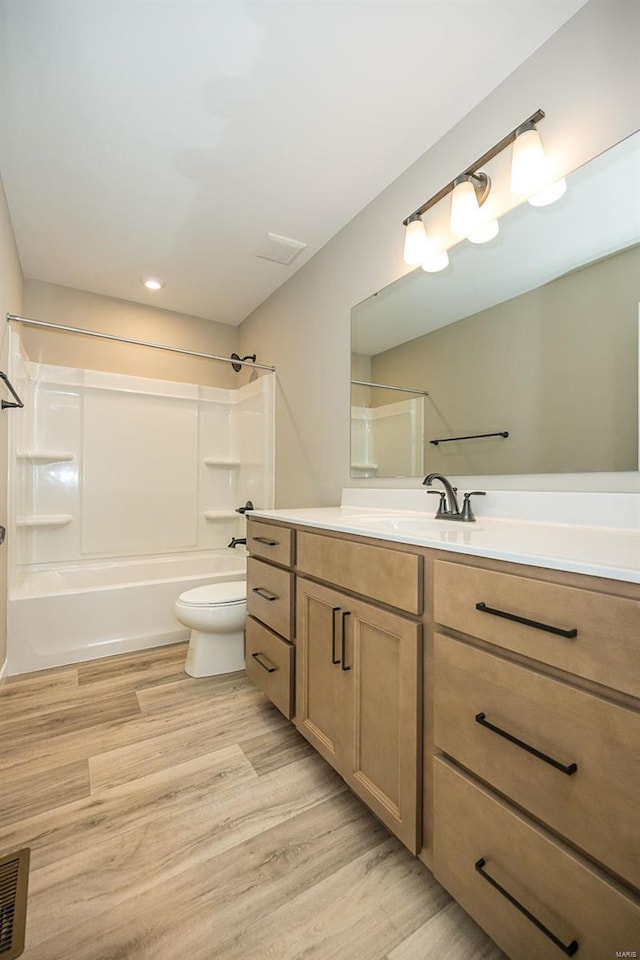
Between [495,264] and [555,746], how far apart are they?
143 centimetres

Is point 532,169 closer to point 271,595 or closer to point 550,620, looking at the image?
point 550,620

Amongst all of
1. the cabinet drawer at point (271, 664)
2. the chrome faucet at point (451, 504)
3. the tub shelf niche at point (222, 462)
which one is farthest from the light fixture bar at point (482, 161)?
the tub shelf niche at point (222, 462)

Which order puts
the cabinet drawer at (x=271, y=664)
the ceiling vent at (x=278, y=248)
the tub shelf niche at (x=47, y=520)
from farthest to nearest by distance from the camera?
the tub shelf niche at (x=47, y=520) → the ceiling vent at (x=278, y=248) → the cabinet drawer at (x=271, y=664)

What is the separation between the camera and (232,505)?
356 centimetres

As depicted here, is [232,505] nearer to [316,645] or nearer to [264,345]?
[264,345]

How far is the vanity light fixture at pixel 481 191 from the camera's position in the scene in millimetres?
1231

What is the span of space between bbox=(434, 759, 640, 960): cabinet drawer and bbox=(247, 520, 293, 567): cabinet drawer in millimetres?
843

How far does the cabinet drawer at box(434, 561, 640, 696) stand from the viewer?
1.99 feet

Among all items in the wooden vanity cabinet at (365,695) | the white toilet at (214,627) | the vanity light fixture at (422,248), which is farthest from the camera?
the white toilet at (214,627)

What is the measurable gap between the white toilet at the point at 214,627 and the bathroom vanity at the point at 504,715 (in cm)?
95

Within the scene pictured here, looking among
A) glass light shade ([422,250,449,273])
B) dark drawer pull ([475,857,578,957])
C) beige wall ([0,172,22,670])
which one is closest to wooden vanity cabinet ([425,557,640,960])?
dark drawer pull ([475,857,578,957])

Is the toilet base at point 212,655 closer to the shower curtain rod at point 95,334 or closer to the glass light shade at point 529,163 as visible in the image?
the shower curtain rod at point 95,334

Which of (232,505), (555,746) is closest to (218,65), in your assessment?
(555,746)

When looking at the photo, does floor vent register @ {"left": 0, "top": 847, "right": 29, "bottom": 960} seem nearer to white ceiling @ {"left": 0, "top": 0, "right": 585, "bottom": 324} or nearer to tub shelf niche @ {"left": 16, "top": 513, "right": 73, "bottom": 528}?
tub shelf niche @ {"left": 16, "top": 513, "right": 73, "bottom": 528}
